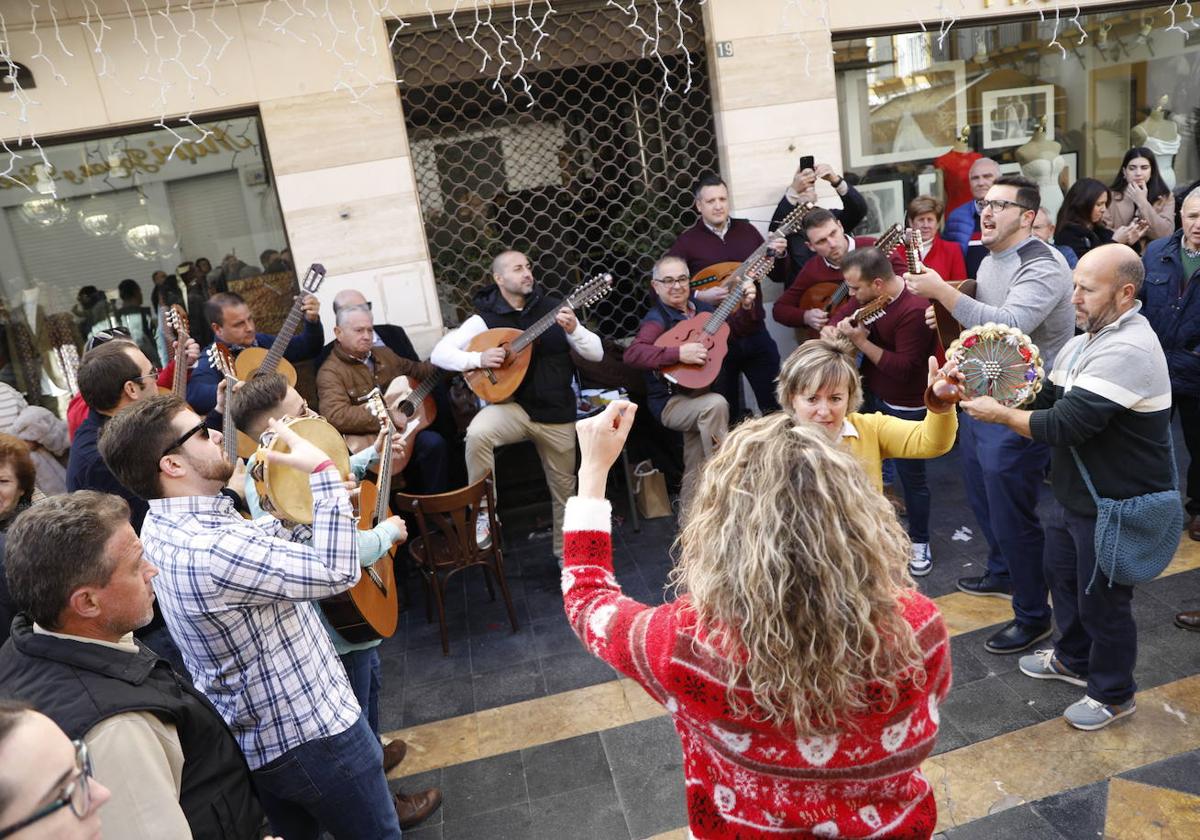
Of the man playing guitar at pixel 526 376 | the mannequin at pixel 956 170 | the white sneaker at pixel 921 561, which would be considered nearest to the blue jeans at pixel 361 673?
the man playing guitar at pixel 526 376

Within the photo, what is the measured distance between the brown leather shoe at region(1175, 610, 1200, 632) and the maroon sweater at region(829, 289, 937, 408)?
1.49 metres

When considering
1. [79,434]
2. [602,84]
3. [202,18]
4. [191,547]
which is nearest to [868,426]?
[191,547]

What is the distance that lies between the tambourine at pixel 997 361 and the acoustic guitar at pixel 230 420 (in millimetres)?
2647

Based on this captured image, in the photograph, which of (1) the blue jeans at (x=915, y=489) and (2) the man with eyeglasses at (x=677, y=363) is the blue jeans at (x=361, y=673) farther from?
(1) the blue jeans at (x=915, y=489)

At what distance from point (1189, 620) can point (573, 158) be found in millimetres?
4754

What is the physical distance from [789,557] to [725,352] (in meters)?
4.04

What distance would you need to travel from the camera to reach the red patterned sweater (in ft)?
4.71

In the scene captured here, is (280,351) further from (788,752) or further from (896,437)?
(788,752)

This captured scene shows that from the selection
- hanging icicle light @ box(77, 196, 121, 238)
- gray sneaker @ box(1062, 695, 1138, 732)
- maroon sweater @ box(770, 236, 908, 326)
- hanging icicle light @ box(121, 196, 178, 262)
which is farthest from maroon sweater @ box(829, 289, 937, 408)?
hanging icicle light @ box(77, 196, 121, 238)

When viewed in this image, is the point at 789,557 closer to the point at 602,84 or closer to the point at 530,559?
the point at 530,559

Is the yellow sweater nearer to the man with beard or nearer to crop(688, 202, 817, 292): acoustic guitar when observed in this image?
the man with beard

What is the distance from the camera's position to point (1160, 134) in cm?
717

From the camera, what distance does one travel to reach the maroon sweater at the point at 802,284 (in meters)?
5.47

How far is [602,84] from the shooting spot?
6172 millimetres
